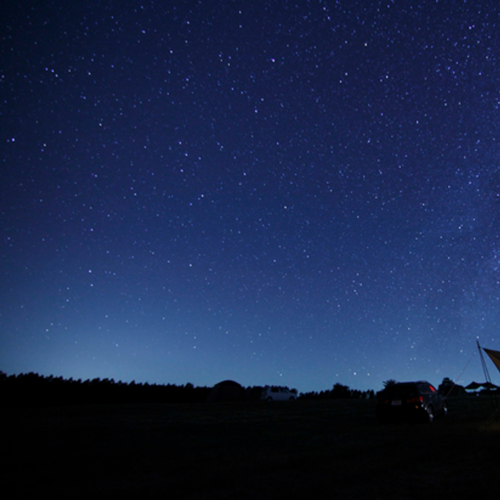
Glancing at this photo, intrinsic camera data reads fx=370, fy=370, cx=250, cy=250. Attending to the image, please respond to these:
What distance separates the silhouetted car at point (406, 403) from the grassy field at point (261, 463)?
3.56 ft

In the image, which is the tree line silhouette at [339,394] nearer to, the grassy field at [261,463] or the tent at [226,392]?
the tent at [226,392]

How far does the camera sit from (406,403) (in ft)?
41.7

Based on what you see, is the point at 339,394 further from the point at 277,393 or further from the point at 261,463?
the point at 261,463

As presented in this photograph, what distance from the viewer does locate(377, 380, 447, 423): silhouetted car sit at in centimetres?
1256

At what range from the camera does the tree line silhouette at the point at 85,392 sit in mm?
24953

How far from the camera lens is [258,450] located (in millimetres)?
8352

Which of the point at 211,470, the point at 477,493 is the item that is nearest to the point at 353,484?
the point at 477,493

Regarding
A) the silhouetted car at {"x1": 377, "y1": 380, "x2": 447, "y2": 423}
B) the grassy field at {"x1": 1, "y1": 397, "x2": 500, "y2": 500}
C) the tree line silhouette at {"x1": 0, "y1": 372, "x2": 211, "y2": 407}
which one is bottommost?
the grassy field at {"x1": 1, "y1": 397, "x2": 500, "y2": 500}

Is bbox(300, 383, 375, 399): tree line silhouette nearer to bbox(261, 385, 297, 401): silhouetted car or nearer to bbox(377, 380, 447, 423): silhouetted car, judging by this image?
bbox(261, 385, 297, 401): silhouetted car

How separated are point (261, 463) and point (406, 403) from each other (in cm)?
785

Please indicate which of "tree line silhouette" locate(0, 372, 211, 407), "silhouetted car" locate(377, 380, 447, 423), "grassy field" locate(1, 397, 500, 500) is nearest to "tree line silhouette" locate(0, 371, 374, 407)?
"tree line silhouette" locate(0, 372, 211, 407)

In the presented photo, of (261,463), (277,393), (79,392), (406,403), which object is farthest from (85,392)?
(261,463)

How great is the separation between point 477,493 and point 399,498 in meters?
1.04

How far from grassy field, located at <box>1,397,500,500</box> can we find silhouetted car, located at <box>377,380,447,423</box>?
3.56 ft
